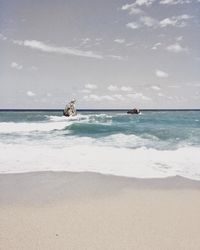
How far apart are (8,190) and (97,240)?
3.24 meters

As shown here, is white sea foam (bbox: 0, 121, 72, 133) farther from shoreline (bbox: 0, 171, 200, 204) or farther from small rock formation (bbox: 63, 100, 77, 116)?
small rock formation (bbox: 63, 100, 77, 116)

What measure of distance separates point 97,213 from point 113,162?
532 cm

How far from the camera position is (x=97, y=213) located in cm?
555

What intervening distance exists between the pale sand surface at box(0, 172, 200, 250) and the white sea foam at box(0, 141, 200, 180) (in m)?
0.94

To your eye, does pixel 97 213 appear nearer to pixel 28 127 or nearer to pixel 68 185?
pixel 68 185

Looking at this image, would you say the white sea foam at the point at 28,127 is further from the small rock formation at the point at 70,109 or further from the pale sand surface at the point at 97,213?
the small rock formation at the point at 70,109

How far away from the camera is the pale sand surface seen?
4359 mm

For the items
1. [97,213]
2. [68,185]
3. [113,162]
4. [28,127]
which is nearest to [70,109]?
[28,127]

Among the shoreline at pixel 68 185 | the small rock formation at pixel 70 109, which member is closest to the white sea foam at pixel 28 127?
the shoreline at pixel 68 185

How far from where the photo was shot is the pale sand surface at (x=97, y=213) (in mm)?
4359

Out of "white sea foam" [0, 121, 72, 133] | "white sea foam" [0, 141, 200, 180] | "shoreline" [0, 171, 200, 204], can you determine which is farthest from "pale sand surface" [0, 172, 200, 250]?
"white sea foam" [0, 121, 72, 133]

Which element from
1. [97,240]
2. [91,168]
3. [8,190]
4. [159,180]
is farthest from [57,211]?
[91,168]

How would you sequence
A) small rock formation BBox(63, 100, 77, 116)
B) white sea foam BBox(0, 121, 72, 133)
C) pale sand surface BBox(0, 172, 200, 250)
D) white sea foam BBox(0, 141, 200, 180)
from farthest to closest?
small rock formation BBox(63, 100, 77, 116), white sea foam BBox(0, 121, 72, 133), white sea foam BBox(0, 141, 200, 180), pale sand surface BBox(0, 172, 200, 250)

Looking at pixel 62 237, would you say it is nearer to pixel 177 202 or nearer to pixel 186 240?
pixel 186 240
